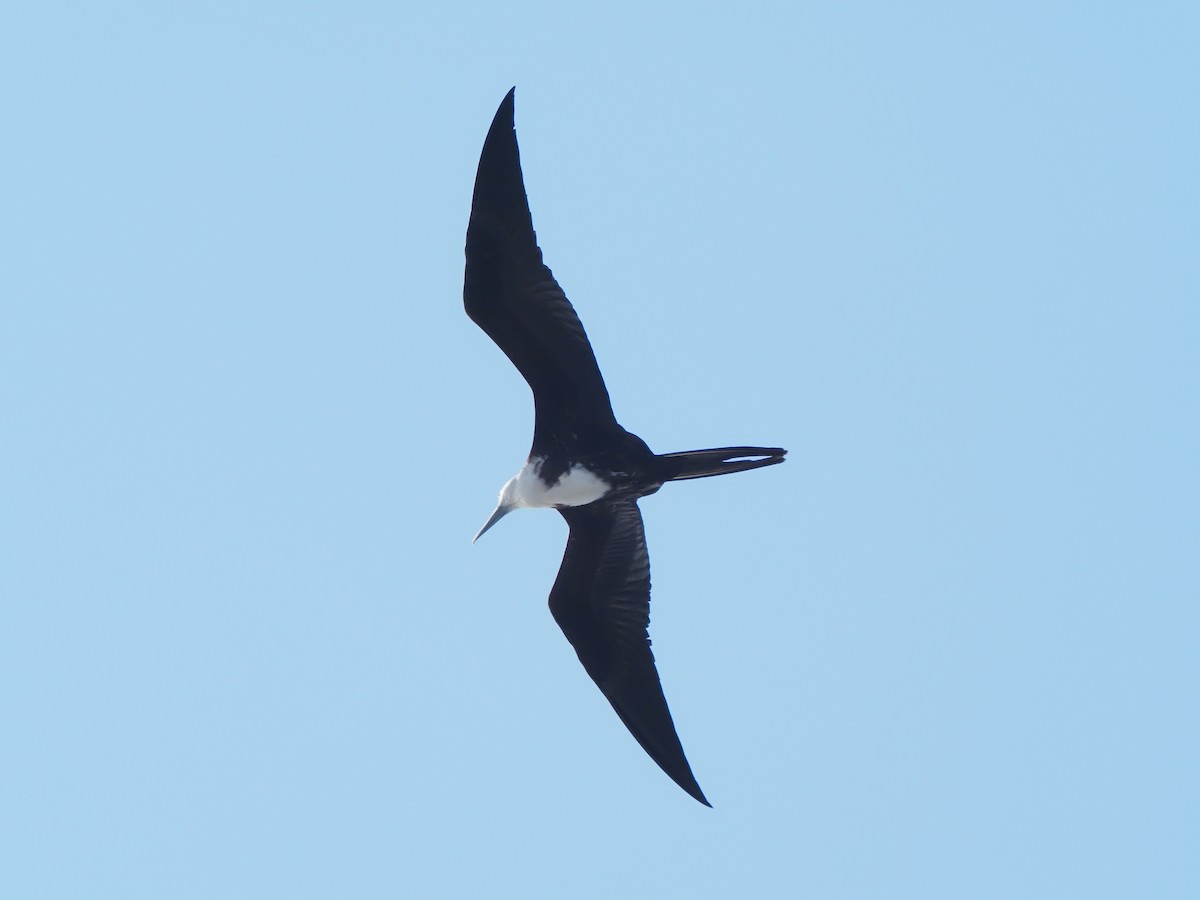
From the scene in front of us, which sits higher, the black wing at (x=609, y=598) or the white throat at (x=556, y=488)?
the white throat at (x=556, y=488)

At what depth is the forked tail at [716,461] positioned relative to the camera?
10.9 meters

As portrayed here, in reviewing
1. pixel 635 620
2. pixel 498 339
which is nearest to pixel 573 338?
pixel 498 339

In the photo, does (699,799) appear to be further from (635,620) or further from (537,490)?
(537,490)

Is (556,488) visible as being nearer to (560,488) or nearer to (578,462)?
(560,488)

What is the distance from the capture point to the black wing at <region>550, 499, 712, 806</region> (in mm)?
11875

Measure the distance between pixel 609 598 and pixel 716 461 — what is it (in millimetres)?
1532

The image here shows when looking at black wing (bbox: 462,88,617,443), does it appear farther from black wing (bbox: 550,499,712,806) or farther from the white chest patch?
black wing (bbox: 550,499,712,806)

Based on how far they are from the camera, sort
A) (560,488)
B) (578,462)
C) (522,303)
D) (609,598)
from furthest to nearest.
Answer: (609,598)
(560,488)
(578,462)
(522,303)

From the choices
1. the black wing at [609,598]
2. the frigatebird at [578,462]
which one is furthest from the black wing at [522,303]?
the black wing at [609,598]

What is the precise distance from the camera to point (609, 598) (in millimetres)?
12008

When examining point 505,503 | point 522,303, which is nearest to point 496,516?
point 505,503

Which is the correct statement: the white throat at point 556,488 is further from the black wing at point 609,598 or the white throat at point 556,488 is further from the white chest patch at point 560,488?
the black wing at point 609,598

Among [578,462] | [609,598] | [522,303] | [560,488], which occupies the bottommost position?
[609,598]

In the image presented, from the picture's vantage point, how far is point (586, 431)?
37.5ft
